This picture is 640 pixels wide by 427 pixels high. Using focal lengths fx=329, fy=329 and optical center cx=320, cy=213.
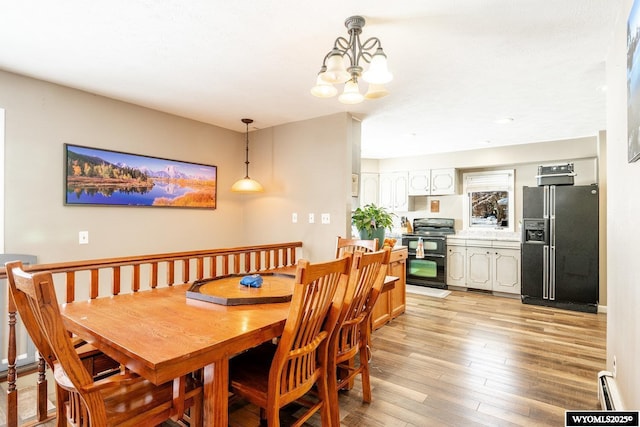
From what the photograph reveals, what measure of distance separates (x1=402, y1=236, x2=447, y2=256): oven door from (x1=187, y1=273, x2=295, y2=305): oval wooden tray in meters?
3.73

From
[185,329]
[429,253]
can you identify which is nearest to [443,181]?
[429,253]

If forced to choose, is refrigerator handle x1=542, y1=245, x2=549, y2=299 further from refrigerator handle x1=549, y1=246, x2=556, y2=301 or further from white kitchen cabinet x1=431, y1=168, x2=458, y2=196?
white kitchen cabinet x1=431, y1=168, x2=458, y2=196

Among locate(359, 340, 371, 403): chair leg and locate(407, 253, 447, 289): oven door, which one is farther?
locate(407, 253, 447, 289): oven door

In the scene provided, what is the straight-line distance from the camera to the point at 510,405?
2096 millimetres

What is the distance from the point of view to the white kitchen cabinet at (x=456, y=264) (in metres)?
5.31

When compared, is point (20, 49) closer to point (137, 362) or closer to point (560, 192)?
point (137, 362)

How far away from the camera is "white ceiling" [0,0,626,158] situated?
70.2 inches

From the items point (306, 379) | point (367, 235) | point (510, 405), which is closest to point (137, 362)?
point (306, 379)

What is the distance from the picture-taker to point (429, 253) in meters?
5.52

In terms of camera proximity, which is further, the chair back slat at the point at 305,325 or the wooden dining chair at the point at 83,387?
the chair back slat at the point at 305,325

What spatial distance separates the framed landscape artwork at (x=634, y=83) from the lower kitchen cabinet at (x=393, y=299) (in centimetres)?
235

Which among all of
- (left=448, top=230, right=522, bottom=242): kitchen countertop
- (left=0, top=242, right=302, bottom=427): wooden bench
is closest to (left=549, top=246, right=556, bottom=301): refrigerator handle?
(left=448, top=230, right=522, bottom=242): kitchen countertop

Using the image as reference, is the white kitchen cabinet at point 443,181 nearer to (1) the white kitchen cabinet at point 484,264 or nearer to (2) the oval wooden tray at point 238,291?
(1) the white kitchen cabinet at point 484,264

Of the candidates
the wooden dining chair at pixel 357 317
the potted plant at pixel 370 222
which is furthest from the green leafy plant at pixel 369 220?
the wooden dining chair at pixel 357 317
